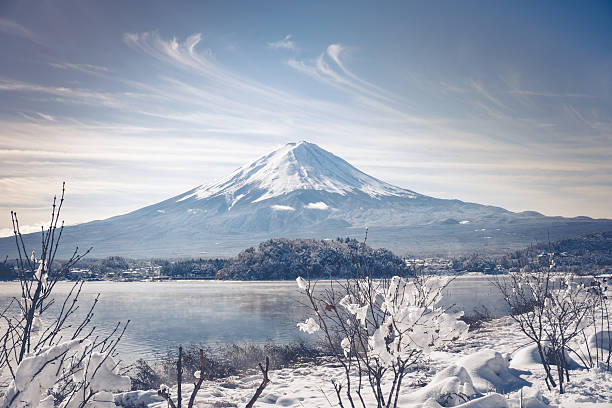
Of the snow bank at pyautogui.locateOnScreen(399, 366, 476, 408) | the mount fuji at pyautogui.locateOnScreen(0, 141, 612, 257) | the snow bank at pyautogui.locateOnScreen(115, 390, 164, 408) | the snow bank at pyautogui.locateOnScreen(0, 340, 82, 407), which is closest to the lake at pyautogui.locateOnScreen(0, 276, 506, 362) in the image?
the snow bank at pyautogui.locateOnScreen(115, 390, 164, 408)

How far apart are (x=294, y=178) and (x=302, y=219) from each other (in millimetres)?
27187

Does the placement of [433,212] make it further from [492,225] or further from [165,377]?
[165,377]

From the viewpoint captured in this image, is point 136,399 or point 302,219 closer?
point 136,399

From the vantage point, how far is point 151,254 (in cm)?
9412

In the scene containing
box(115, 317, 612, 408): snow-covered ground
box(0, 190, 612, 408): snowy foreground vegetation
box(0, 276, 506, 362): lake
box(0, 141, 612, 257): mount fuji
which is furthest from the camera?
box(0, 141, 612, 257): mount fuji

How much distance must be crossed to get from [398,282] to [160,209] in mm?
140361

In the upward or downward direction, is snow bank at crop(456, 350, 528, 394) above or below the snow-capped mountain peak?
below

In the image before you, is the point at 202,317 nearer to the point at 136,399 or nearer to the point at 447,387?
the point at 136,399

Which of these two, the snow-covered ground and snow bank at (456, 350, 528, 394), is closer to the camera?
the snow-covered ground

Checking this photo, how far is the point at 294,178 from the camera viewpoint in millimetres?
143625

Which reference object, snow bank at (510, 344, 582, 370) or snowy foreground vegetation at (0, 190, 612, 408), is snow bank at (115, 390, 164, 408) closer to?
snowy foreground vegetation at (0, 190, 612, 408)

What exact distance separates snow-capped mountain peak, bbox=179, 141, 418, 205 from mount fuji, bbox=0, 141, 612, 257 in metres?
0.34

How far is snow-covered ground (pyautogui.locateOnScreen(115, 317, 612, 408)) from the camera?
470 centimetres

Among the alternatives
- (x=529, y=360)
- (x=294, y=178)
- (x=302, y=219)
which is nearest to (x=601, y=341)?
(x=529, y=360)
